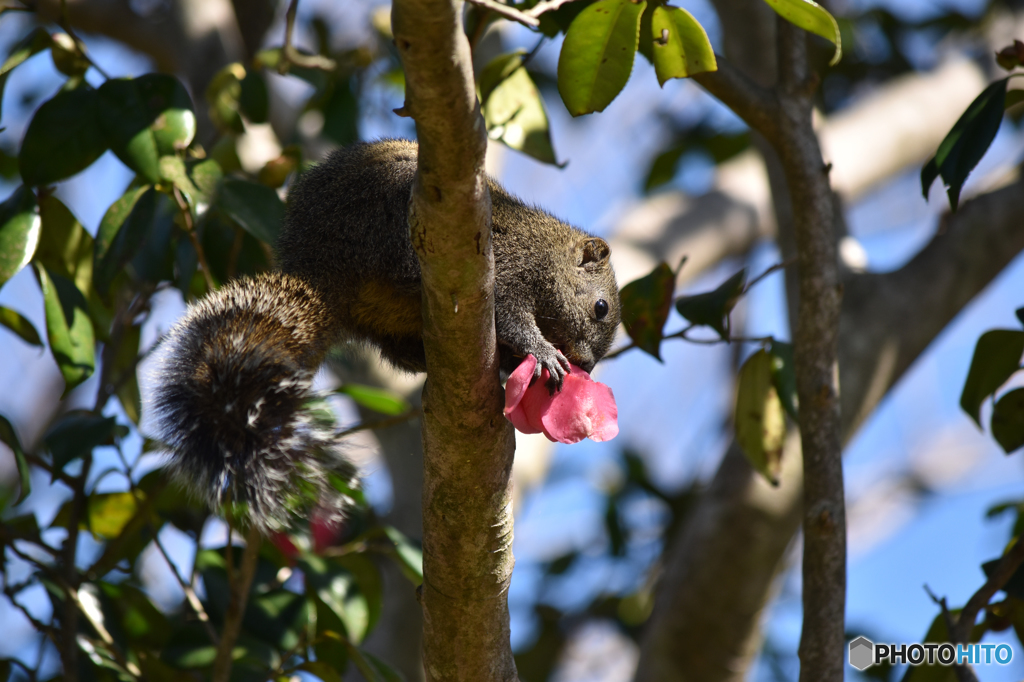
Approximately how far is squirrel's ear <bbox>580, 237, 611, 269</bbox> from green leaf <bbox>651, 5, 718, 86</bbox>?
943 mm

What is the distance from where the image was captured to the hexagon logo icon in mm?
2582

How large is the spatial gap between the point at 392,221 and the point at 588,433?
85cm

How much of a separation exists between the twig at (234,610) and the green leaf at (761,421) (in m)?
1.31

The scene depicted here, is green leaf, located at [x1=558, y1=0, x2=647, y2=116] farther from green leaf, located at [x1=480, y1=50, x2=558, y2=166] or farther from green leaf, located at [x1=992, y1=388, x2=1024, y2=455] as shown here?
green leaf, located at [x1=992, y1=388, x2=1024, y2=455]

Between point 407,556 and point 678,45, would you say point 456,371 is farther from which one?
point 407,556

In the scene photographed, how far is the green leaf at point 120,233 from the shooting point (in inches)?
85.8

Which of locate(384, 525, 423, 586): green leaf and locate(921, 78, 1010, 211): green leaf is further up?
locate(921, 78, 1010, 211): green leaf

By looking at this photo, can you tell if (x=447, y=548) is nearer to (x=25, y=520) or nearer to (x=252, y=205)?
(x=252, y=205)

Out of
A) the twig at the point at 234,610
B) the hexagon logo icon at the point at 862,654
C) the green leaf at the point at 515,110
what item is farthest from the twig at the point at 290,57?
the hexagon logo icon at the point at 862,654

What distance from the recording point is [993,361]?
227 centimetres

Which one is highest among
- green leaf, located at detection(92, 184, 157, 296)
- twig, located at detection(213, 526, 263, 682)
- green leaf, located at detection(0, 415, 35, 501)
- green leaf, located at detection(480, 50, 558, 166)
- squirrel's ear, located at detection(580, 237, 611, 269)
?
green leaf, located at detection(480, 50, 558, 166)

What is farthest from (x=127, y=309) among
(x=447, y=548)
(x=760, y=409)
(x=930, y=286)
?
(x=930, y=286)

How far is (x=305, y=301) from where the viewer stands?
2322 mm

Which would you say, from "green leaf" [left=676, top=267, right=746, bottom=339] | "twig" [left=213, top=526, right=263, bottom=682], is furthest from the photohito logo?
"twig" [left=213, top=526, right=263, bottom=682]
